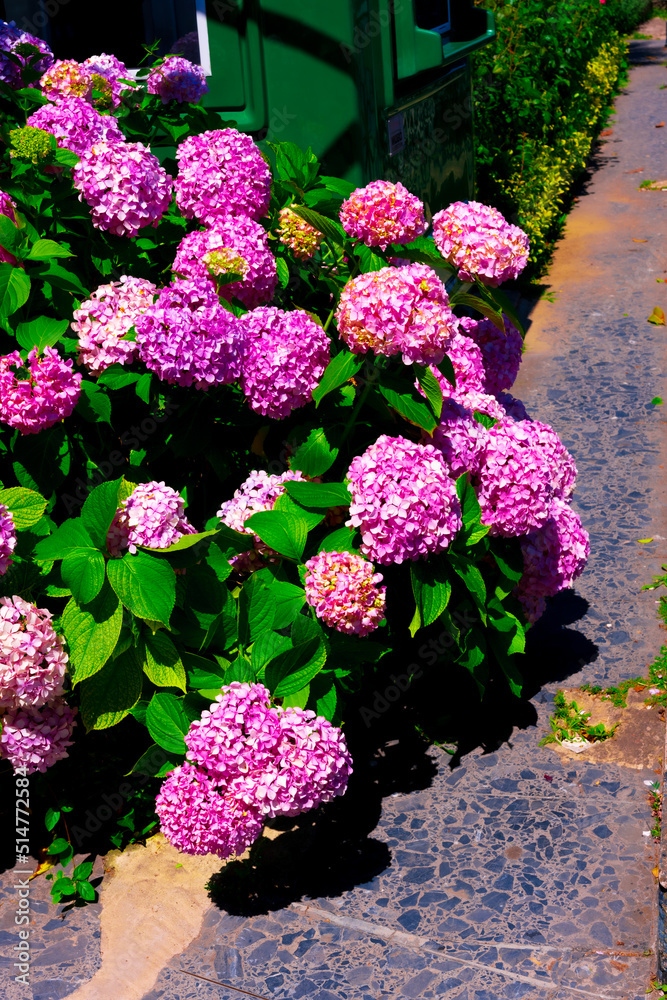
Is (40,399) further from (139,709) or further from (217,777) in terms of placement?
(217,777)

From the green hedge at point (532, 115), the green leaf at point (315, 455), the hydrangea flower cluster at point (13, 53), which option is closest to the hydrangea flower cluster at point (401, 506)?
the green leaf at point (315, 455)

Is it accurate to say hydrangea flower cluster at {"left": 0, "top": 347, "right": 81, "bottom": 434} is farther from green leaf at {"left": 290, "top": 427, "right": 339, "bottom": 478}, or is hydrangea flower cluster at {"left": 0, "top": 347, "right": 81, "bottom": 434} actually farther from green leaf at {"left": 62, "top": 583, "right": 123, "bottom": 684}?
green leaf at {"left": 290, "top": 427, "right": 339, "bottom": 478}

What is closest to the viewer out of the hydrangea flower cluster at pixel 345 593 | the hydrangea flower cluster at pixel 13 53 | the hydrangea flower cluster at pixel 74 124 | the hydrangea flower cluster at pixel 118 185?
the hydrangea flower cluster at pixel 345 593

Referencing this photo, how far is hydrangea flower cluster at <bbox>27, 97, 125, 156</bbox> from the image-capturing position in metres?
2.92

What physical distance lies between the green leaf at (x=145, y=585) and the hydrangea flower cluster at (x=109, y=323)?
22.6 inches

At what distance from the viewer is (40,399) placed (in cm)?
247

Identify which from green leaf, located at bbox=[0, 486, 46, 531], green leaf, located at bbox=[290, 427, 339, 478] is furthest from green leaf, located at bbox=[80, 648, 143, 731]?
green leaf, located at bbox=[290, 427, 339, 478]

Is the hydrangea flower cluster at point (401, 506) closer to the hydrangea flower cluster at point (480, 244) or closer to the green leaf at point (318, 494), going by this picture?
the green leaf at point (318, 494)

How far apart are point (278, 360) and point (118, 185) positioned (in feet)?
2.15

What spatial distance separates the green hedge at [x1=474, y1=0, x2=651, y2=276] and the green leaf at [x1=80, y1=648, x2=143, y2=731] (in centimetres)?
596

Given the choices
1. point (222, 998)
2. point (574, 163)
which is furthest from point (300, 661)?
point (574, 163)

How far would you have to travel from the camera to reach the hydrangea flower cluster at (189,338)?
8.13 ft

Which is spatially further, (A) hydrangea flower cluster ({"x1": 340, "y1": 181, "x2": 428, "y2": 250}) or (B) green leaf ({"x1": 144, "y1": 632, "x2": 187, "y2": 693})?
(A) hydrangea flower cluster ({"x1": 340, "y1": 181, "x2": 428, "y2": 250})

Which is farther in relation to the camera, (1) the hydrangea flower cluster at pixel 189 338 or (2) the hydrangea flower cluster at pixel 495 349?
(2) the hydrangea flower cluster at pixel 495 349
